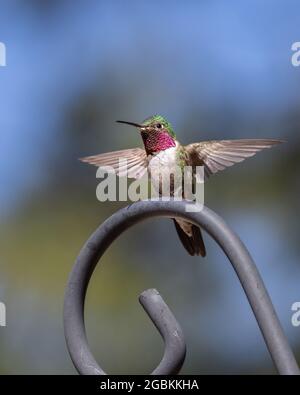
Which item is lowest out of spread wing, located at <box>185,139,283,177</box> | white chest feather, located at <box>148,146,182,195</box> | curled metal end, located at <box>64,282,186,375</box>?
curled metal end, located at <box>64,282,186,375</box>

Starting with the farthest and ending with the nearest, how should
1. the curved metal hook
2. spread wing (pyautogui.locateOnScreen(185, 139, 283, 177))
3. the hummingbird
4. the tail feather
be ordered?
the tail feather → the hummingbird → spread wing (pyautogui.locateOnScreen(185, 139, 283, 177)) → the curved metal hook

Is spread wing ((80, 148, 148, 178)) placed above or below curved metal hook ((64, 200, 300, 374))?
above

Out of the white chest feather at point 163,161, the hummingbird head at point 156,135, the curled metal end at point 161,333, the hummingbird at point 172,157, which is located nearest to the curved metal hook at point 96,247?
the curled metal end at point 161,333

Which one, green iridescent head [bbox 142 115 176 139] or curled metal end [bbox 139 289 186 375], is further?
green iridescent head [bbox 142 115 176 139]

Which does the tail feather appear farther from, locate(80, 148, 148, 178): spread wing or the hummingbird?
locate(80, 148, 148, 178): spread wing

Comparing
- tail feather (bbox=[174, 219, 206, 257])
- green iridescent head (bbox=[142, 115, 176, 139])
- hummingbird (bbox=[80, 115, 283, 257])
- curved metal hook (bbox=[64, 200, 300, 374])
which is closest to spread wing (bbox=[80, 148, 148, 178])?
hummingbird (bbox=[80, 115, 283, 257])

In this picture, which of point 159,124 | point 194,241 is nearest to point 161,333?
point 194,241

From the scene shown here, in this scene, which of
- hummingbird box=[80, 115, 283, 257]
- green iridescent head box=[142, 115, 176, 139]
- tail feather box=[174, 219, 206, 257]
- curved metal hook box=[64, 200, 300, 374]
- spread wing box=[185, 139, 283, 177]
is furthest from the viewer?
green iridescent head box=[142, 115, 176, 139]

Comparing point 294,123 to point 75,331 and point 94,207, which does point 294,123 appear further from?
point 75,331
